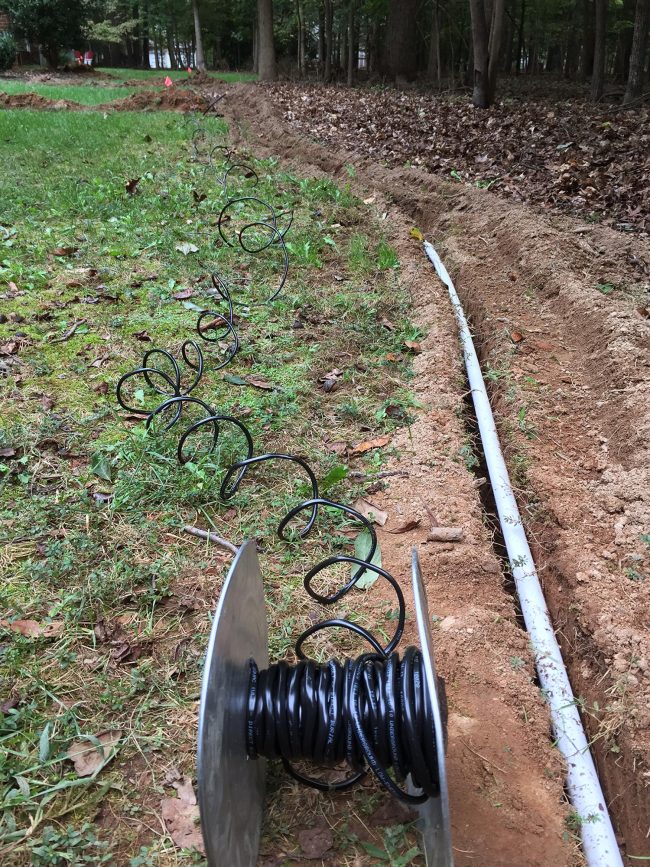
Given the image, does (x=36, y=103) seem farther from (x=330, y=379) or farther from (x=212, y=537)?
(x=212, y=537)

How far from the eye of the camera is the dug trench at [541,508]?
2307 mm

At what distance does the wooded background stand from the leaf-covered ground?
1206mm

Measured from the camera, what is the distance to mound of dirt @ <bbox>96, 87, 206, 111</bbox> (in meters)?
16.3

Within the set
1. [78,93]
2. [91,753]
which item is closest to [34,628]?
[91,753]

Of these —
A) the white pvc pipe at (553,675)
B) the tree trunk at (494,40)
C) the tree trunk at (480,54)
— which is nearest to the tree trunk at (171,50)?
the tree trunk at (480,54)

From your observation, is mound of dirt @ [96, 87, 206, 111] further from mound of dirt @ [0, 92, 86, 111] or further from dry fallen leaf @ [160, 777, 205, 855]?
dry fallen leaf @ [160, 777, 205, 855]

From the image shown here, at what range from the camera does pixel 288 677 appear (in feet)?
6.69

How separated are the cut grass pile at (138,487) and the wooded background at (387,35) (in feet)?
30.1

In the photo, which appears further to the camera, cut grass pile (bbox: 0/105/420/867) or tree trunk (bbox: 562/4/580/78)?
tree trunk (bbox: 562/4/580/78)

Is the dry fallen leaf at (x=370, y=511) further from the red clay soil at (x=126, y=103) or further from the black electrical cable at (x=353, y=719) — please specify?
the red clay soil at (x=126, y=103)

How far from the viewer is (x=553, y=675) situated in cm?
272

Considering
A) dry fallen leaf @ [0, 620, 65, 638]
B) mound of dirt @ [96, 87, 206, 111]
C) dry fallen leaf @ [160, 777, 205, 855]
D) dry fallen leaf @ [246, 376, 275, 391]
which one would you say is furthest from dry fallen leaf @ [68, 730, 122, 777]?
mound of dirt @ [96, 87, 206, 111]

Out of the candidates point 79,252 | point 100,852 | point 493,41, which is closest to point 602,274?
point 79,252

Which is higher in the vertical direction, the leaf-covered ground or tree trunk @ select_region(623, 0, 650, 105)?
tree trunk @ select_region(623, 0, 650, 105)
